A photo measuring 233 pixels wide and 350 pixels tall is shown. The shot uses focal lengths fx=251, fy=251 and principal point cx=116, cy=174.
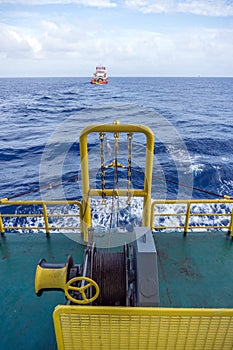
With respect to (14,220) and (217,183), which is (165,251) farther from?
(217,183)

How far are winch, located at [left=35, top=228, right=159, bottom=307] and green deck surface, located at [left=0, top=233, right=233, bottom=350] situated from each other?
42.8 inches

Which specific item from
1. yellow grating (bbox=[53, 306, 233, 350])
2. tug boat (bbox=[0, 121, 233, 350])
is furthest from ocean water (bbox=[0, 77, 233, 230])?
yellow grating (bbox=[53, 306, 233, 350])

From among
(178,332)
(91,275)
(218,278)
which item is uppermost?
(91,275)

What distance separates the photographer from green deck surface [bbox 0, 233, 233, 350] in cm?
414

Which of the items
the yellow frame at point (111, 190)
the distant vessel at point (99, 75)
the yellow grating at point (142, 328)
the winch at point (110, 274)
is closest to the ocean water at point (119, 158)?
the yellow frame at point (111, 190)

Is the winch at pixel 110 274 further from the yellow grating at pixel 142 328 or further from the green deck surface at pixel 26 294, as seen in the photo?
the green deck surface at pixel 26 294

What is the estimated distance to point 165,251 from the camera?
596 cm

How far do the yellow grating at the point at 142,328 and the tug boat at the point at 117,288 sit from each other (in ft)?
0.04

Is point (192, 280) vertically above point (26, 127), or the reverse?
point (192, 280)

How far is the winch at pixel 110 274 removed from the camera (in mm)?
3102

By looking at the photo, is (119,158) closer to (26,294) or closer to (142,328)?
(26,294)

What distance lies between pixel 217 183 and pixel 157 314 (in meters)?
13.8

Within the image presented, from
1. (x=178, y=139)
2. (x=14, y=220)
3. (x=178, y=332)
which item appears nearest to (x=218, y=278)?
(x=178, y=332)

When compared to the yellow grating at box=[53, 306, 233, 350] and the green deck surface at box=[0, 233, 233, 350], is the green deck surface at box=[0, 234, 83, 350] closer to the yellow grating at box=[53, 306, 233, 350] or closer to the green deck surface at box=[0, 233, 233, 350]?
the green deck surface at box=[0, 233, 233, 350]
